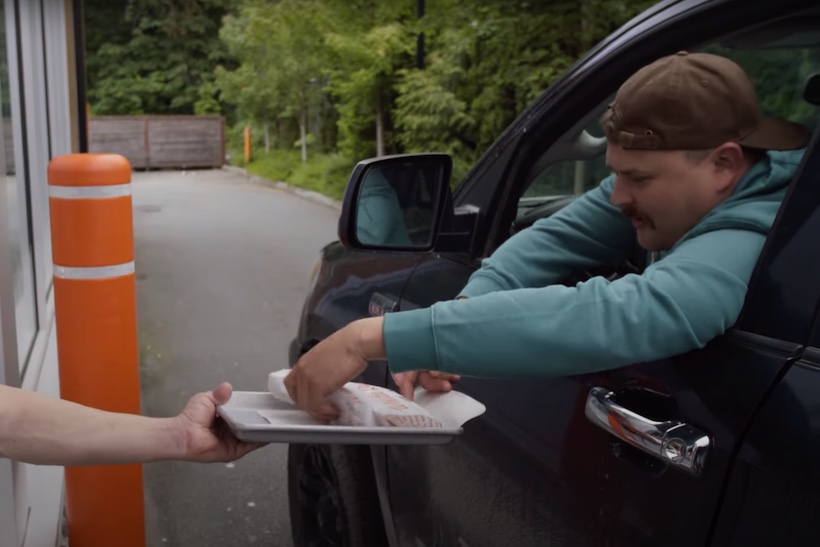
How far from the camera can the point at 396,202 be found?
270 centimetres

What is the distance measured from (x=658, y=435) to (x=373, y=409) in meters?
0.51

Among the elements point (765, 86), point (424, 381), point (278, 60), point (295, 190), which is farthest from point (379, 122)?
point (424, 381)

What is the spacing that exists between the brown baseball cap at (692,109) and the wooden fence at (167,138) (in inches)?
1090

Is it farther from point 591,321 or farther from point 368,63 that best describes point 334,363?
point 368,63

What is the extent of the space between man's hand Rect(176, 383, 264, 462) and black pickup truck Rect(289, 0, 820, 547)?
51 cm

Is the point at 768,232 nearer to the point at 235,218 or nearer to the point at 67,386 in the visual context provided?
the point at 67,386

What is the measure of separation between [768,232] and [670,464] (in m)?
0.41

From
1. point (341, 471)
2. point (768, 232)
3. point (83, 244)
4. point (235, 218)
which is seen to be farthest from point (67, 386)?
point (235, 218)

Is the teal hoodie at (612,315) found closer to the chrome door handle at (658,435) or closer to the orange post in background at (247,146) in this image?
the chrome door handle at (658,435)

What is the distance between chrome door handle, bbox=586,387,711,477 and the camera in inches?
56.3

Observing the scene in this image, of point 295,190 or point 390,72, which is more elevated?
point 390,72

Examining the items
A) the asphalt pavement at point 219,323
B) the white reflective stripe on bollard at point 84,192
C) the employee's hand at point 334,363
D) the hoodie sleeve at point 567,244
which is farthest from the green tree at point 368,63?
the employee's hand at point 334,363

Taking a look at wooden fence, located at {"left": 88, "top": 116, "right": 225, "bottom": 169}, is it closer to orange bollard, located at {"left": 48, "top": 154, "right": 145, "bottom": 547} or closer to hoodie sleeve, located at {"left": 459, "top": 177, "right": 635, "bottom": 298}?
orange bollard, located at {"left": 48, "top": 154, "right": 145, "bottom": 547}

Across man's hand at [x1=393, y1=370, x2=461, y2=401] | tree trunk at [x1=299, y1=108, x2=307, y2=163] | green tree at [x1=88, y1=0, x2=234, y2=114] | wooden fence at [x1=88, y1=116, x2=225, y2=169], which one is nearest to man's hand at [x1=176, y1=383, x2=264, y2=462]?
man's hand at [x1=393, y1=370, x2=461, y2=401]
